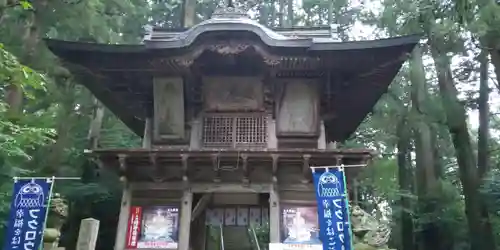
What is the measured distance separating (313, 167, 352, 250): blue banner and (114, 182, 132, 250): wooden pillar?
347cm

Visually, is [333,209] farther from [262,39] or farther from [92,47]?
[92,47]

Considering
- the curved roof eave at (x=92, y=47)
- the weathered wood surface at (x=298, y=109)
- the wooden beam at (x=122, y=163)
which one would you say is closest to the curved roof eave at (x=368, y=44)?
the weathered wood surface at (x=298, y=109)

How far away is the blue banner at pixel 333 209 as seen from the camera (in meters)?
6.97

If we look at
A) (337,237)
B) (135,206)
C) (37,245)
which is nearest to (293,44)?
(337,237)

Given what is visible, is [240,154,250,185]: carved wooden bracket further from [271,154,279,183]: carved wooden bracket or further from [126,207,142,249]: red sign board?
[126,207,142,249]: red sign board

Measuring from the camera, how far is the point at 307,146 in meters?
8.90

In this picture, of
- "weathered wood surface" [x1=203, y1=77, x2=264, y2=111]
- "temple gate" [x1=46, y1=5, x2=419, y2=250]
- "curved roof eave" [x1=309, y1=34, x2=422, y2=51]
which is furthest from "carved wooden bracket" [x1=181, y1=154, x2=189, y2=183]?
"curved roof eave" [x1=309, y1=34, x2=422, y2=51]

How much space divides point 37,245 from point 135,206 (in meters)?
1.84

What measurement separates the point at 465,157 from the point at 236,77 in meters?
8.09

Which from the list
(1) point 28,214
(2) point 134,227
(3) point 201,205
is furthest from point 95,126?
(1) point 28,214

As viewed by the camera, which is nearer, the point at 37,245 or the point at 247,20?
the point at 37,245

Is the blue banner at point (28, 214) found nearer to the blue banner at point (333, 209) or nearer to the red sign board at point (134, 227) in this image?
the red sign board at point (134, 227)

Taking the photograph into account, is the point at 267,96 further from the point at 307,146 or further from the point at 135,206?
the point at 135,206

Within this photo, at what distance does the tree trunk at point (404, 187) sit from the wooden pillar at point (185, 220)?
1103 cm
